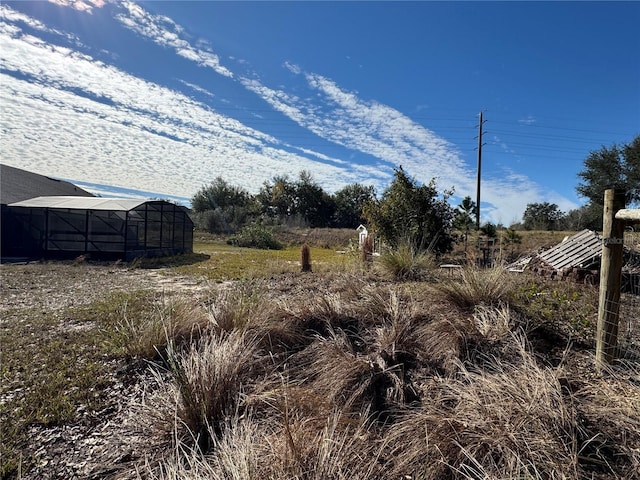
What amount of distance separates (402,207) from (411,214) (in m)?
0.33

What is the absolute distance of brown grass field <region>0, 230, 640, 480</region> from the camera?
5.44ft

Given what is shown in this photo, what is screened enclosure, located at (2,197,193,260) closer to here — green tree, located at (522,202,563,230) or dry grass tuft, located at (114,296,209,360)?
dry grass tuft, located at (114,296,209,360)

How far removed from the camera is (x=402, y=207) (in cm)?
987

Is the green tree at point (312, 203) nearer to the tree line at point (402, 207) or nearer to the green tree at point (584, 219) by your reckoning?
the tree line at point (402, 207)

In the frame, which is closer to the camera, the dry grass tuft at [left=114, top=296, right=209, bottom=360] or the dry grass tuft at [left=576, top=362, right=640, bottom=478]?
the dry grass tuft at [left=576, top=362, right=640, bottom=478]

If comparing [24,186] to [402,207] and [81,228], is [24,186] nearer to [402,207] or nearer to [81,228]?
[81,228]

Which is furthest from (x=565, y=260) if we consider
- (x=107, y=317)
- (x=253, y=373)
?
(x=107, y=317)

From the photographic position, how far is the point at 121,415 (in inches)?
91.4

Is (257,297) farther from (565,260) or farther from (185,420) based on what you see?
(565,260)

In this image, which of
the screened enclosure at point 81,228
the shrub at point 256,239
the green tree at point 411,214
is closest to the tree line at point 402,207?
the green tree at point 411,214

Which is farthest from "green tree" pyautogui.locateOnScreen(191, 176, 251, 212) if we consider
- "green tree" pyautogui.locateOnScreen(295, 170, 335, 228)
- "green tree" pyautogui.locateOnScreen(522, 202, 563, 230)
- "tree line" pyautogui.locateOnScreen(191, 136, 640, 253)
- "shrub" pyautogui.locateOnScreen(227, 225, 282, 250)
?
"green tree" pyautogui.locateOnScreen(522, 202, 563, 230)

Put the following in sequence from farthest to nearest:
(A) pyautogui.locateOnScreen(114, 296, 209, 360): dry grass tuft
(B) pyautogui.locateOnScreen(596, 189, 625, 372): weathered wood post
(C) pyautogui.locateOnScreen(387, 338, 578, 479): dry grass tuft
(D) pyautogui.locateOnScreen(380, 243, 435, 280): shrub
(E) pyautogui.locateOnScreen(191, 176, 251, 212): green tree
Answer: (E) pyautogui.locateOnScreen(191, 176, 251, 212): green tree < (D) pyautogui.locateOnScreen(380, 243, 435, 280): shrub < (A) pyautogui.locateOnScreen(114, 296, 209, 360): dry grass tuft < (B) pyautogui.locateOnScreen(596, 189, 625, 372): weathered wood post < (C) pyautogui.locateOnScreen(387, 338, 578, 479): dry grass tuft

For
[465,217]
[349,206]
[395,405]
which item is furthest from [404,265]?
[349,206]

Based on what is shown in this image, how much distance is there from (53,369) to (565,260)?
810cm
